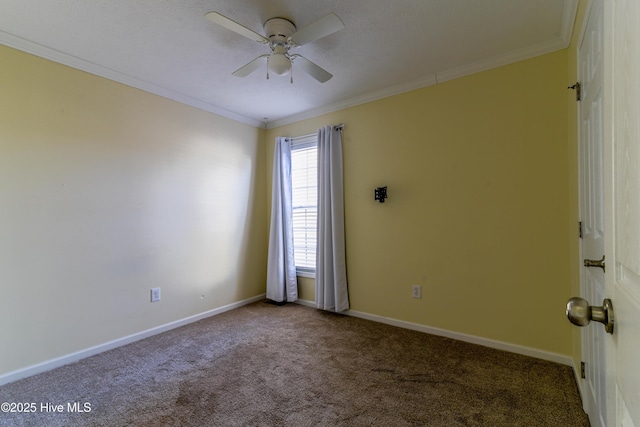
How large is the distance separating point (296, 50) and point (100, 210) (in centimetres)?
222

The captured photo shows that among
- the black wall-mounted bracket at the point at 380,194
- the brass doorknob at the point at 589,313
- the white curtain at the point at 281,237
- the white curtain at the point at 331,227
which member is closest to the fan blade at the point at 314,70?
the white curtain at the point at 331,227

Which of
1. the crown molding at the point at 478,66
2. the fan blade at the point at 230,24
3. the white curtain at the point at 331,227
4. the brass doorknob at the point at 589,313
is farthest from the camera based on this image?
the white curtain at the point at 331,227

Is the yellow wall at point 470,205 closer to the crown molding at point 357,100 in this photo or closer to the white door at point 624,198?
the crown molding at point 357,100

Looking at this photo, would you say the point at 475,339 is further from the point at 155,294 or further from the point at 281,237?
the point at 155,294

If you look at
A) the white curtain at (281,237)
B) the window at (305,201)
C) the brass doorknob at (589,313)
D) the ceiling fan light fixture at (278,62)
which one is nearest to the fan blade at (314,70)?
the ceiling fan light fixture at (278,62)

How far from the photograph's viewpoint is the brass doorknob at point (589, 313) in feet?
1.99

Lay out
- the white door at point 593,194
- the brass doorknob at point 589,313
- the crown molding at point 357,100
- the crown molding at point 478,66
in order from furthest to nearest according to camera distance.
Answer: the crown molding at point 357,100, the crown molding at point 478,66, the white door at point 593,194, the brass doorknob at point 589,313

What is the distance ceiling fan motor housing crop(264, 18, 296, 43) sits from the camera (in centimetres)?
200

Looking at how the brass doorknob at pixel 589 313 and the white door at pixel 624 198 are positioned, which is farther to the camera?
the brass doorknob at pixel 589 313

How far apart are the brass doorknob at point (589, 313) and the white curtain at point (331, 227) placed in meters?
2.81

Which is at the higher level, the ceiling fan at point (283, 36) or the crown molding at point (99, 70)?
the crown molding at point (99, 70)

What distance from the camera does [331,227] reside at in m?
3.48

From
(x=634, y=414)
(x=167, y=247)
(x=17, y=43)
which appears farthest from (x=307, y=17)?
(x=167, y=247)

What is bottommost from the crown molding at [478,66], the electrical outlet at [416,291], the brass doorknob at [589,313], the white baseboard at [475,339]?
the white baseboard at [475,339]
